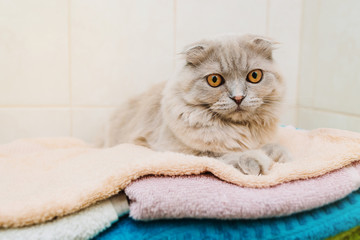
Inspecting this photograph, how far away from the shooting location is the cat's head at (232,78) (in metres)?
1.02

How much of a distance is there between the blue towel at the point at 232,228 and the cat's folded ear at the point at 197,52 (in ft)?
2.01

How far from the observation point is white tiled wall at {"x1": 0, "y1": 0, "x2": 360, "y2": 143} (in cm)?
149

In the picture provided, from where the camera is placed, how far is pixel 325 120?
1616 millimetres

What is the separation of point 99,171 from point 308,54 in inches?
56.6

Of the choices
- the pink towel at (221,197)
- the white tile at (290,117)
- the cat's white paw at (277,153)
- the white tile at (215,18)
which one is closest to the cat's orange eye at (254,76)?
the cat's white paw at (277,153)

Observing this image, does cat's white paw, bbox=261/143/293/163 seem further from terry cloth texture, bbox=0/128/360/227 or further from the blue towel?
the blue towel

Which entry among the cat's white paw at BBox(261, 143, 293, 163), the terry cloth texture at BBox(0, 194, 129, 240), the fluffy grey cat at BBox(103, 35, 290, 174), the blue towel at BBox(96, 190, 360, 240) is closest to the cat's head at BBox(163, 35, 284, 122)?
the fluffy grey cat at BBox(103, 35, 290, 174)

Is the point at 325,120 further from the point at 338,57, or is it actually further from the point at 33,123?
the point at 33,123

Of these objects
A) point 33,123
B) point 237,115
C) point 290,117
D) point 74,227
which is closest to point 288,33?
Result: point 290,117

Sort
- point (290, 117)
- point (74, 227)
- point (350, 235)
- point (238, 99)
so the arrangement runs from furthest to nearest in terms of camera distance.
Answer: point (290, 117), point (238, 99), point (350, 235), point (74, 227)

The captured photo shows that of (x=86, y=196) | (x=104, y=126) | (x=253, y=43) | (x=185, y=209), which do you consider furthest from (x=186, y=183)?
(x=104, y=126)

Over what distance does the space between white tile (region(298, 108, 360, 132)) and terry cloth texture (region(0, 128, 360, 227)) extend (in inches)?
11.9

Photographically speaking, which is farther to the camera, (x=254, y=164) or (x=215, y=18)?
(x=215, y=18)

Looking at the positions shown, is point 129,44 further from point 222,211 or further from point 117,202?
point 222,211
